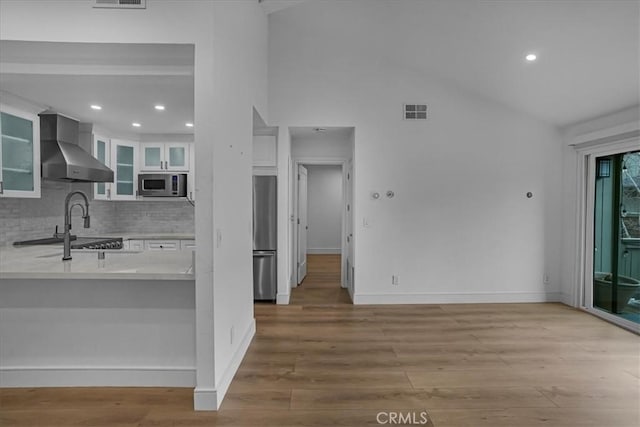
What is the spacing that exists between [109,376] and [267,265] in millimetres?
2509

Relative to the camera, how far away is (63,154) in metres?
3.95

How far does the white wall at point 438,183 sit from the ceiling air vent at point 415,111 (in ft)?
0.26

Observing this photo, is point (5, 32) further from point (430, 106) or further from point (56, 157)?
point (430, 106)

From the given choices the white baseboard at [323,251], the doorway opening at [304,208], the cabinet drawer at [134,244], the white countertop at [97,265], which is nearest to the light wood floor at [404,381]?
the white countertop at [97,265]

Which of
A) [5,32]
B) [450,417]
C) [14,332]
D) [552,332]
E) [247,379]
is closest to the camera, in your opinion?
[5,32]

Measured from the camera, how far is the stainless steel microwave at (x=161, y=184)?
507cm

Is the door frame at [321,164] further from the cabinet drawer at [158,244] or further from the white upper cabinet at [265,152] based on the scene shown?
the cabinet drawer at [158,244]

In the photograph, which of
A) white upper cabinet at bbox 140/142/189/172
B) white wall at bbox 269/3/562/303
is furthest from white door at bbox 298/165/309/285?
white upper cabinet at bbox 140/142/189/172

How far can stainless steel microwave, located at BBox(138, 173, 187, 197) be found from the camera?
16.6ft

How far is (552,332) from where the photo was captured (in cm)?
384

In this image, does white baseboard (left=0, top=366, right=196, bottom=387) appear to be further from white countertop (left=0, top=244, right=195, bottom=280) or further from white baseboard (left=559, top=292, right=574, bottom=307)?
white baseboard (left=559, top=292, right=574, bottom=307)

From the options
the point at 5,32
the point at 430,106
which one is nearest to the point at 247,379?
the point at 5,32

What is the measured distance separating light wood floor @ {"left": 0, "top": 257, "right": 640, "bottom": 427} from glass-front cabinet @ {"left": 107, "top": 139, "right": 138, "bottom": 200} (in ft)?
9.30

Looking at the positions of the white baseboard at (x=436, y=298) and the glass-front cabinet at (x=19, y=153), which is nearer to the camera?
the glass-front cabinet at (x=19, y=153)
